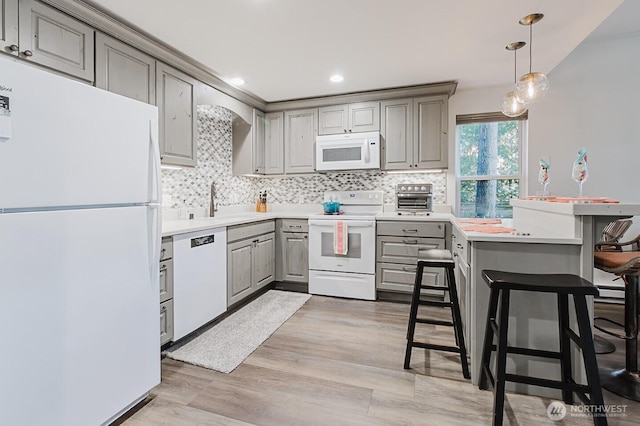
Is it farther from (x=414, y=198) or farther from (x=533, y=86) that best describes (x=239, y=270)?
(x=533, y=86)

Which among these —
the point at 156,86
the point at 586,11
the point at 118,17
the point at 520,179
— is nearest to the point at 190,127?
the point at 156,86

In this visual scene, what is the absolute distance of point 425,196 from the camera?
12.1ft

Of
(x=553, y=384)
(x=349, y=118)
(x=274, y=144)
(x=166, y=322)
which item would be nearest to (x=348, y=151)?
(x=349, y=118)

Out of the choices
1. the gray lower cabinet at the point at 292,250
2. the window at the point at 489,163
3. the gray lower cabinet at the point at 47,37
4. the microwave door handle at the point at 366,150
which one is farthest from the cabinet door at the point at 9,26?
the window at the point at 489,163

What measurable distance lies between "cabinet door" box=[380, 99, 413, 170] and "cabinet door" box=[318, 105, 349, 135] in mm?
456

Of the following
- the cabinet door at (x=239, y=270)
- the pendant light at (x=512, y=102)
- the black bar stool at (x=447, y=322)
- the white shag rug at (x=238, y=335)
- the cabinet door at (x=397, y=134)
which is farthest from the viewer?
the cabinet door at (x=397, y=134)

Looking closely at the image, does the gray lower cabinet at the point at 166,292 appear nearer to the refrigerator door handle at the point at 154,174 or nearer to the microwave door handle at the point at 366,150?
the refrigerator door handle at the point at 154,174

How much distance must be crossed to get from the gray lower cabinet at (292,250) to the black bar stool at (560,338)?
2273 millimetres

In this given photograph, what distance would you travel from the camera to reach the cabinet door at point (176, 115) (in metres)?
2.56

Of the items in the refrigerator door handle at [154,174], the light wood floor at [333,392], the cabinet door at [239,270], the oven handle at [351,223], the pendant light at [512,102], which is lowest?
the light wood floor at [333,392]

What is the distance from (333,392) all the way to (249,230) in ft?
6.12

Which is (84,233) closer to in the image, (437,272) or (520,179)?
(437,272)
